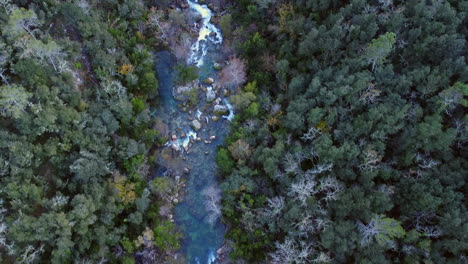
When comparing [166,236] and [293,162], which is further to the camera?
[166,236]

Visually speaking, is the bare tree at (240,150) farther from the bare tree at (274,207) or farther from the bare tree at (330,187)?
the bare tree at (330,187)

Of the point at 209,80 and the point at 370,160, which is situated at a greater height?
the point at 209,80

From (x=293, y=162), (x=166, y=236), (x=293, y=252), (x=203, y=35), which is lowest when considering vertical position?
(x=293, y=252)

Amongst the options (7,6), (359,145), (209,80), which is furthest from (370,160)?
(7,6)

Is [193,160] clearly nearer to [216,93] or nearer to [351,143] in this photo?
[216,93]

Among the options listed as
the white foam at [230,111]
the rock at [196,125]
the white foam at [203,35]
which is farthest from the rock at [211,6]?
the rock at [196,125]

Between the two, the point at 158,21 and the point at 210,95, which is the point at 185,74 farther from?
the point at 158,21

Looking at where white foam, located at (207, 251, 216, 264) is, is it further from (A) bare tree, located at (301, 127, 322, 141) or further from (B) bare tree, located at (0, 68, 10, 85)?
A: (B) bare tree, located at (0, 68, 10, 85)
